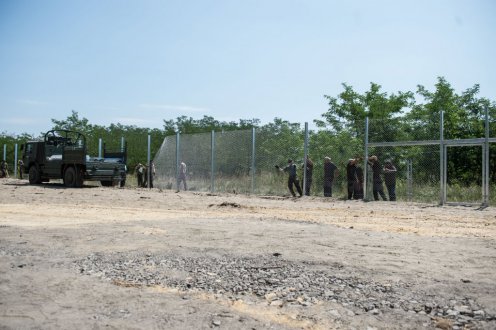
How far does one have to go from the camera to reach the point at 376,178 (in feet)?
50.9

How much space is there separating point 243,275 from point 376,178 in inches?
446

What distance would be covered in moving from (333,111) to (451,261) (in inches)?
961

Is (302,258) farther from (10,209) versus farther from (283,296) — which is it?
(10,209)

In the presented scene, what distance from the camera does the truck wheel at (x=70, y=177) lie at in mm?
20484

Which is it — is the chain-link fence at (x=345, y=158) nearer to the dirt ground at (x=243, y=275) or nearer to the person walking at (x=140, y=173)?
the person walking at (x=140, y=173)

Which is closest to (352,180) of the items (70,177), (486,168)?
(486,168)

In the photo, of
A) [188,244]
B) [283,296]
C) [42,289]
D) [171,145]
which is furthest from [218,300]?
[171,145]

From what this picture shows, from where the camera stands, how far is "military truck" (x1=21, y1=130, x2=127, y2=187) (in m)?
20.2

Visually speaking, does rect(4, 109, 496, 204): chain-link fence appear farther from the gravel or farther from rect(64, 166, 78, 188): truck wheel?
the gravel

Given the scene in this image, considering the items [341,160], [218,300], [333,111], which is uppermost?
[333,111]

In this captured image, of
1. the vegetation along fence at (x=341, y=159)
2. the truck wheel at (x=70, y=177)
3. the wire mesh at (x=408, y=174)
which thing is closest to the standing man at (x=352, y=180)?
the vegetation along fence at (x=341, y=159)

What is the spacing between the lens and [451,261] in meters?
A: 5.60

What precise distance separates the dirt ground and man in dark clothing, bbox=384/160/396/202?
6126 mm

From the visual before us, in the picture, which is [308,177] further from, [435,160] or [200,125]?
[200,125]
